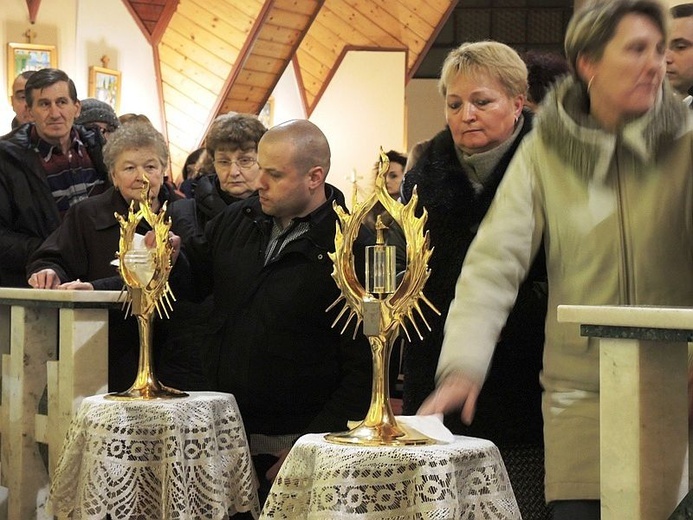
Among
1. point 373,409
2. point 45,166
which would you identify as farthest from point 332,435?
point 45,166

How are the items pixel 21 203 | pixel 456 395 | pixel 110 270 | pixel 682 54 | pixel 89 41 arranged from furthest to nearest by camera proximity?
1. pixel 89 41
2. pixel 21 203
3. pixel 110 270
4. pixel 682 54
5. pixel 456 395

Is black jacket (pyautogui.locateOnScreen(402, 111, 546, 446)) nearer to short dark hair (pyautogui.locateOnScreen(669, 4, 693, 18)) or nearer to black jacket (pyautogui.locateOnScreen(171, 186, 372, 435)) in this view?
black jacket (pyautogui.locateOnScreen(171, 186, 372, 435))

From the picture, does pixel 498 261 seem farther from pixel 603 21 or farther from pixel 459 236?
pixel 459 236

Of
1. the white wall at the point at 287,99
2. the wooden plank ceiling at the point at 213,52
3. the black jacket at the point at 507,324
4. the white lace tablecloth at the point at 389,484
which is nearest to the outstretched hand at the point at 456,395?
the white lace tablecloth at the point at 389,484

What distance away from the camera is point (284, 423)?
3934mm

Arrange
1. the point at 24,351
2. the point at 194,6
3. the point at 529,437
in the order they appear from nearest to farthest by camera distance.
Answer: the point at 529,437
the point at 24,351
the point at 194,6

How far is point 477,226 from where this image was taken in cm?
321

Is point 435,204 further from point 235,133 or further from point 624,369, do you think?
point 235,133

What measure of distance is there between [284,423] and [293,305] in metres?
0.38

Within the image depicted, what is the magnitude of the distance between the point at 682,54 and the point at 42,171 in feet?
8.93

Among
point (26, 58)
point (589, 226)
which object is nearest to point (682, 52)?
point (589, 226)

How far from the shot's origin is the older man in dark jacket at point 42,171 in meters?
5.23

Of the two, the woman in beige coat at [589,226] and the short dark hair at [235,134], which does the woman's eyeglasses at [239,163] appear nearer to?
the short dark hair at [235,134]

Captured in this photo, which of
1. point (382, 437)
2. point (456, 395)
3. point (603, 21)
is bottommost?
point (382, 437)
